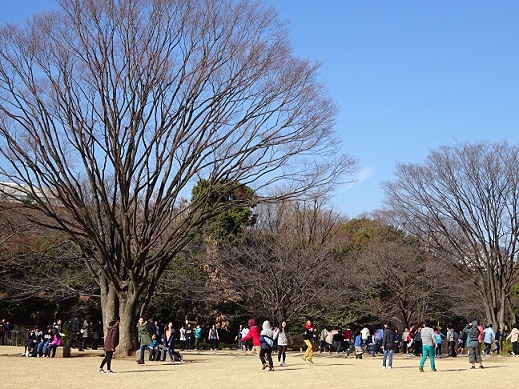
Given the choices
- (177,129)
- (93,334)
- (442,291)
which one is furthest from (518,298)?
(177,129)

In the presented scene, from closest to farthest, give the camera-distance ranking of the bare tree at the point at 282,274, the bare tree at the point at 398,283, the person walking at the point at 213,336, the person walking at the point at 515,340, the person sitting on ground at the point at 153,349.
A: the person sitting on ground at the point at 153,349 < the person walking at the point at 515,340 < the person walking at the point at 213,336 < the bare tree at the point at 282,274 < the bare tree at the point at 398,283

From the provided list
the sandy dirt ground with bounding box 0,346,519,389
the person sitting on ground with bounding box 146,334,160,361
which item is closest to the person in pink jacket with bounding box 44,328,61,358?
the sandy dirt ground with bounding box 0,346,519,389

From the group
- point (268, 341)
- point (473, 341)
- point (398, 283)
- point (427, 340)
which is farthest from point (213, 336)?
point (427, 340)

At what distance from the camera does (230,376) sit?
15.8 m

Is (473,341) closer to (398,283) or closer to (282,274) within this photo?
(282,274)

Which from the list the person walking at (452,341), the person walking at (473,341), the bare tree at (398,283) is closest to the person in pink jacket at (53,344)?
the person walking at (473,341)

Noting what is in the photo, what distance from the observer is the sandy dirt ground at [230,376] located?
45.5 ft

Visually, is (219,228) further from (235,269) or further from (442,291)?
(442,291)

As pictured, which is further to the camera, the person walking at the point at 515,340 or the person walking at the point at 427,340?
the person walking at the point at 515,340

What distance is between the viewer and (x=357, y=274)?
38344mm

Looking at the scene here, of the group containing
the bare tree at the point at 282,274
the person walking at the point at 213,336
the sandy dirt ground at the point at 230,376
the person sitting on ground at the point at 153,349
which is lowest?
the sandy dirt ground at the point at 230,376

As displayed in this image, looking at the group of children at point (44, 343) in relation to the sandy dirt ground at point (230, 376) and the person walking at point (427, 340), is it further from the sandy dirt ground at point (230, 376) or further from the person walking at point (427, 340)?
the person walking at point (427, 340)

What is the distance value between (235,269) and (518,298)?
67.5ft

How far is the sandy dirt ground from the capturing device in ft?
45.5
